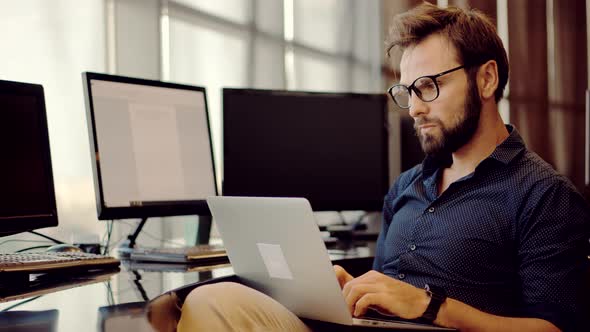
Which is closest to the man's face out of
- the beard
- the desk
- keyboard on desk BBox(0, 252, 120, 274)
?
the beard

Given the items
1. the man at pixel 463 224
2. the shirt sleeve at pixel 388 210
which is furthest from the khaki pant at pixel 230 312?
the shirt sleeve at pixel 388 210

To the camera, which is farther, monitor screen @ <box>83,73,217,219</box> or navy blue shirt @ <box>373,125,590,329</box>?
monitor screen @ <box>83,73,217,219</box>

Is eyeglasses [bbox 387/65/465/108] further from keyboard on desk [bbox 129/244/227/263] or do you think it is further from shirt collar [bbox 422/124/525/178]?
keyboard on desk [bbox 129/244/227/263]

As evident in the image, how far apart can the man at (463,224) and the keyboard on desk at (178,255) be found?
0.43 meters

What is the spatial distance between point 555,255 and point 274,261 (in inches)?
20.2

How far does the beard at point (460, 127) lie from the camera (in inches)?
62.6

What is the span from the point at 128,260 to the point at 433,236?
2.72ft

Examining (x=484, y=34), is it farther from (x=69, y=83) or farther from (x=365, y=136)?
(x=69, y=83)

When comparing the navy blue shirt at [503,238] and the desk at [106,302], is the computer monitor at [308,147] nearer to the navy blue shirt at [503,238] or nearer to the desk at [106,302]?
the desk at [106,302]

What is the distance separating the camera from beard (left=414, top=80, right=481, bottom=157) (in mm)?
1590

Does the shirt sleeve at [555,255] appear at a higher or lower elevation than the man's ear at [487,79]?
lower

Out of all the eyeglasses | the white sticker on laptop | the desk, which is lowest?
the desk

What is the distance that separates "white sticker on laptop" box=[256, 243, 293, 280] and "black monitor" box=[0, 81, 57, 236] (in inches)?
23.9

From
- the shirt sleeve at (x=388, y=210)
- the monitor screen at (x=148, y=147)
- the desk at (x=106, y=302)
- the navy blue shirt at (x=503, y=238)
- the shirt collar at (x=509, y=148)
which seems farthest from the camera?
the monitor screen at (x=148, y=147)
